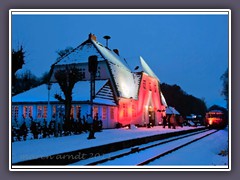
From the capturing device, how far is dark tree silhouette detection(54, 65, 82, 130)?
39.9 feet

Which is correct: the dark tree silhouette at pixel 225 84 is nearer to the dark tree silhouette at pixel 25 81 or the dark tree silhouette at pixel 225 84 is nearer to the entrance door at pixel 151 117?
the dark tree silhouette at pixel 25 81

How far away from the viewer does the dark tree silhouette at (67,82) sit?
1216 cm

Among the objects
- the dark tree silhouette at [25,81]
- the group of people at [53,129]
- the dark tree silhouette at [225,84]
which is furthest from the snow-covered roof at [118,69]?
the dark tree silhouette at [225,84]

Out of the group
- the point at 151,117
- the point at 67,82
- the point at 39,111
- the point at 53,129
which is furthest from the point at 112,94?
the point at 53,129

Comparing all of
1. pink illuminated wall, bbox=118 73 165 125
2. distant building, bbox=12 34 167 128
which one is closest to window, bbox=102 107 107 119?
distant building, bbox=12 34 167 128

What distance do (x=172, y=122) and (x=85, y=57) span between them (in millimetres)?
6042

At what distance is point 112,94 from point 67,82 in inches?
161

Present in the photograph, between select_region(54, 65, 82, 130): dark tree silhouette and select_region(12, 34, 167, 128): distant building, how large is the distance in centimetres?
19

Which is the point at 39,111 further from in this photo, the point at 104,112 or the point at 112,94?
the point at 112,94

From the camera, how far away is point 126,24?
8602 mm

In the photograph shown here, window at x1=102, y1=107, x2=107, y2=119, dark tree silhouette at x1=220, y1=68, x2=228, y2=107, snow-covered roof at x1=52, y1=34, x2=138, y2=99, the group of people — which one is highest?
snow-covered roof at x1=52, y1=34, x2=138, y2=99

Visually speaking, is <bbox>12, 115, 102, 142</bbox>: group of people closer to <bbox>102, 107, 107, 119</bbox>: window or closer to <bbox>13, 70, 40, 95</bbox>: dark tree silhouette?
<bbox>13, 70, 40, 95</bbox>: dark tree silhouette

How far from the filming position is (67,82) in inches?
493
